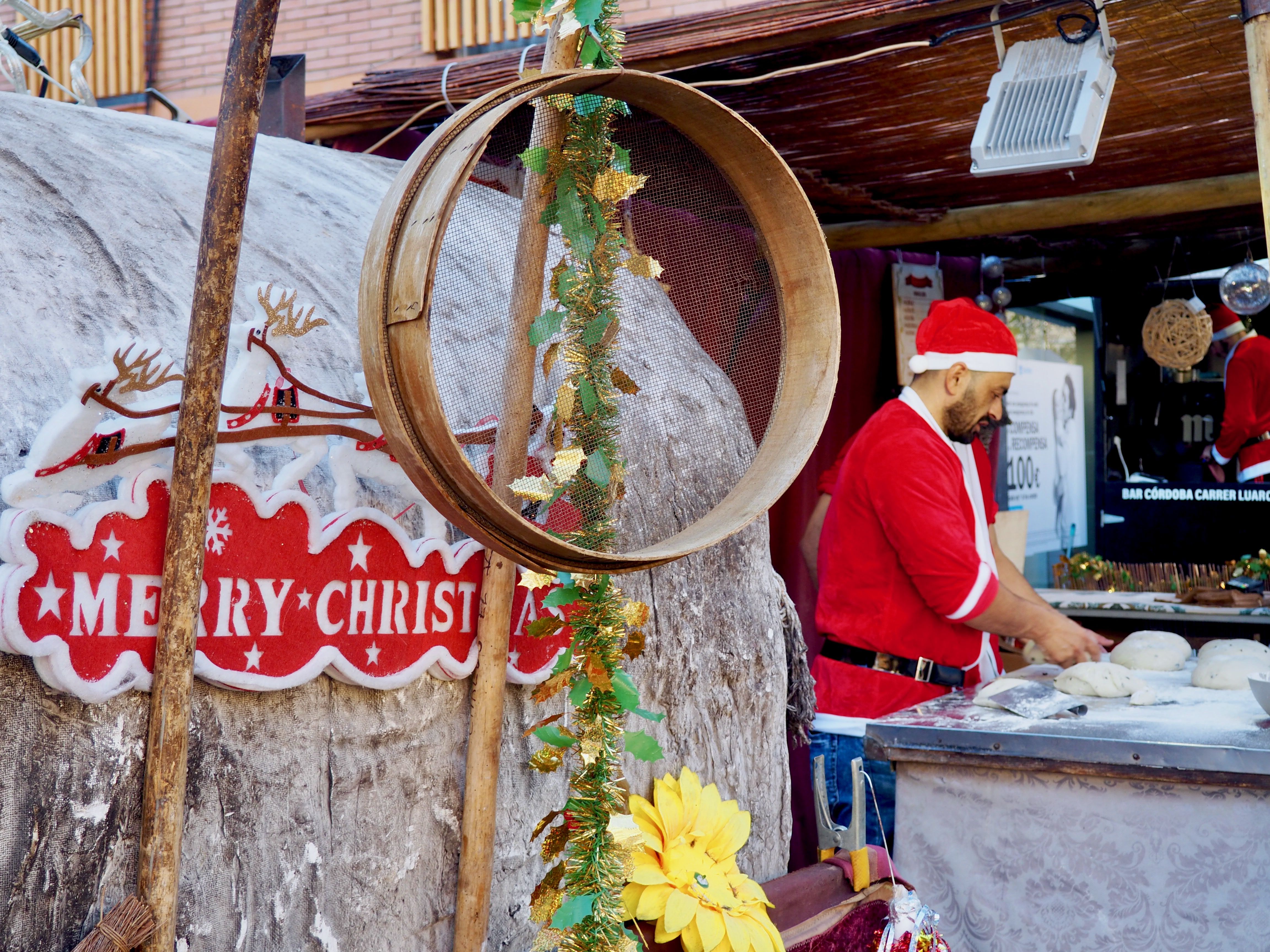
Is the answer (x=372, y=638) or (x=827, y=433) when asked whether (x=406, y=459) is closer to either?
(x=372, y=638)

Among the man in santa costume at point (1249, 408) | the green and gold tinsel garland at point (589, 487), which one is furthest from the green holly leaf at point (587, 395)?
the man in santa costume at point (1249, 408)

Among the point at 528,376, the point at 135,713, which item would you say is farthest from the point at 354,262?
the point at 135,713

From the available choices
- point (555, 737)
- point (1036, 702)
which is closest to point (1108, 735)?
point (1036, 702)

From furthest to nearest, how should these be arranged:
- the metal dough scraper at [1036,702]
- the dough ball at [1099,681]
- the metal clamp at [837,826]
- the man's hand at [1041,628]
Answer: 1. the man's hand at [1041,628]
2. the dough ball at [1099,681]
3. the metal dough scraper at [1036,702]
4. the metal clamp at [837,826]

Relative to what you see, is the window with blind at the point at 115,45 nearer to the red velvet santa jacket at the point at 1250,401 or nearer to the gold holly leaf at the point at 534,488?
the red velvet santa jacket at the point at 1250,401

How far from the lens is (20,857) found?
1188mm

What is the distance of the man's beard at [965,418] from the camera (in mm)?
3299

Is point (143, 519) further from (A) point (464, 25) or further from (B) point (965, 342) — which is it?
(A) point (464, 25)

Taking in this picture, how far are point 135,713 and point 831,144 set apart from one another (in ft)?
9.05

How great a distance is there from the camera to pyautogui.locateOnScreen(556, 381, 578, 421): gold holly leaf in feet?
4.76

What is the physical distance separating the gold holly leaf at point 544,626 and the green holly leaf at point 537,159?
58cm

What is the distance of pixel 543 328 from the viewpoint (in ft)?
4.64

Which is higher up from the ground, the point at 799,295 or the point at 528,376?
the point at 799,295

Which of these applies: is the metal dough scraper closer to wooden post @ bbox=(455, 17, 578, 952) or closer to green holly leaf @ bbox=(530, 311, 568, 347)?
wooden post @ bbox=(455, 17, 578, 952)
